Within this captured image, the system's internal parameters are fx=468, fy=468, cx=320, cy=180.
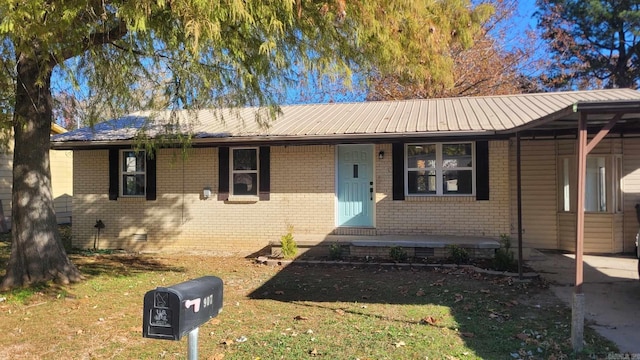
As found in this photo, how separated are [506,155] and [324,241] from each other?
4571 millimetres

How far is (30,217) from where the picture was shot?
7676 millimetres

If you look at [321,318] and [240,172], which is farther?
[240,172]

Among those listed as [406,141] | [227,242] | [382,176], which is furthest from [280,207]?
[406,141]

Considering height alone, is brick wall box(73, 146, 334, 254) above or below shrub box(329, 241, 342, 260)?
above

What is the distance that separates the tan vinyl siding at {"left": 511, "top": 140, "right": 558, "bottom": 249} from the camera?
36.5 ft

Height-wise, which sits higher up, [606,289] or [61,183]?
[61,183]

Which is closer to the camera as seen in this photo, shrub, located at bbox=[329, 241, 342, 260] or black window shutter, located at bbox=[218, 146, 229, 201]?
shrub, located at bbox=[329, 241, 342, 260]

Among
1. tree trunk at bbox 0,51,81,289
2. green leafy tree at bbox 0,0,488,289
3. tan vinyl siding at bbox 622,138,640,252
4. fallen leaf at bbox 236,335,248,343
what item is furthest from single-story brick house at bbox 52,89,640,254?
fallen leaf at bbox 236,335,248,343

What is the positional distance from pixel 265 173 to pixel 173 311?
380 inches

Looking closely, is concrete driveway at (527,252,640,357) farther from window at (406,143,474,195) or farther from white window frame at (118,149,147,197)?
white window frame at (118,149,147,197)

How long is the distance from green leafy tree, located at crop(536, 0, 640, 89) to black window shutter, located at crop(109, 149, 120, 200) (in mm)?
20396

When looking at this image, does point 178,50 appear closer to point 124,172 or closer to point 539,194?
point 124,172

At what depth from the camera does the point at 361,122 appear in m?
11.9

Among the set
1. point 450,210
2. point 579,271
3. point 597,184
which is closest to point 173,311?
point 579,271
